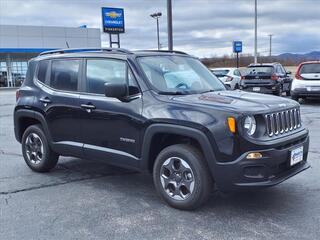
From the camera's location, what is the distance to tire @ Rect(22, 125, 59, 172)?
6512 mm

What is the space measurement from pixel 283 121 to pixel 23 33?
47.3 meters

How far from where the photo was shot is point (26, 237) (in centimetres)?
423

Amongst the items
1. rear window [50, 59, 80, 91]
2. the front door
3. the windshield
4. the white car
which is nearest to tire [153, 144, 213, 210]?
the front door

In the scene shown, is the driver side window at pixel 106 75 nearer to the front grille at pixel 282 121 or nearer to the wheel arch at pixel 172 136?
the wheel arch at pixel 172 136

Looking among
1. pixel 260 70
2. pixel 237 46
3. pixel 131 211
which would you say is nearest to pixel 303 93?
pixel 260 70

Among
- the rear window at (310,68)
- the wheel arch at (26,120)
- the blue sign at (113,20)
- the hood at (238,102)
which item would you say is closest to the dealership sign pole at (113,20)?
the blue sign at (113,20)

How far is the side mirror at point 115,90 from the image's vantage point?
16.8 feet

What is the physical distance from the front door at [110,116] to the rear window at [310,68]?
12371mm

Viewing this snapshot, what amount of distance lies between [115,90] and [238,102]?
4.66 ft

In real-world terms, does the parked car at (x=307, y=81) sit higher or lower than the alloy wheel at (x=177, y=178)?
higher

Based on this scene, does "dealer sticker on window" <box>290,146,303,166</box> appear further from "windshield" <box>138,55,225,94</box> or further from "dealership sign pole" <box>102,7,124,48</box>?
"dealership sign pole" <box>102,7,124,48</box>

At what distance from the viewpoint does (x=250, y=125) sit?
176 inches

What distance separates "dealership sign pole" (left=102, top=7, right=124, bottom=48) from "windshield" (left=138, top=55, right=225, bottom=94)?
1238 inches

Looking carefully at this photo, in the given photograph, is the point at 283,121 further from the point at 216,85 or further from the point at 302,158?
the point at 216,85
